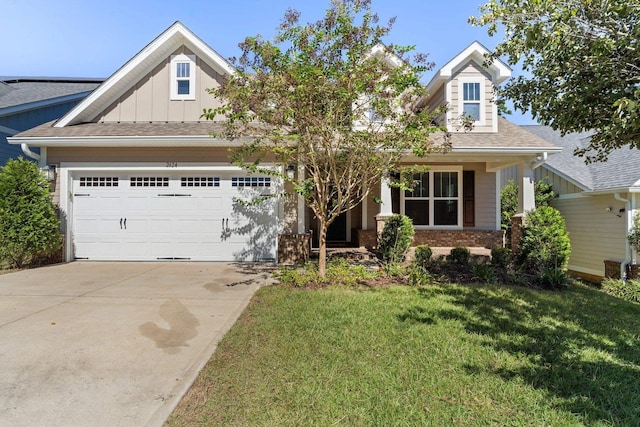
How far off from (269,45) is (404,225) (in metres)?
5.35

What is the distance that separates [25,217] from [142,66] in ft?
16.5

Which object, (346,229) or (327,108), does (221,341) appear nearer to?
(327,108)

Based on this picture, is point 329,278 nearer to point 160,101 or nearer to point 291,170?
point 291,170

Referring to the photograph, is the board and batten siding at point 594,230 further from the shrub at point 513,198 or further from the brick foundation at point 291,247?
the brick foundation at point 291,247

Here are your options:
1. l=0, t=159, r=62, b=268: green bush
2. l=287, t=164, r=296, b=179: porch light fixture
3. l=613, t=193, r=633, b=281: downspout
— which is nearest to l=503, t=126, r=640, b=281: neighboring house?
l=613, t=193, r=633, b=281: downspout

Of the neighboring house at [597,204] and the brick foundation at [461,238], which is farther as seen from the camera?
the brick foundation at [461,238]

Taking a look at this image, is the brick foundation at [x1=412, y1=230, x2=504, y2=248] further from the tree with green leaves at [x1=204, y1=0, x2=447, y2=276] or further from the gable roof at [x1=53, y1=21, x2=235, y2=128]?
the gable roof at [x1=53, y1=21, x2=235, y2=128]

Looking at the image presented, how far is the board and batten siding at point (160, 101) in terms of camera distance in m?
10.2

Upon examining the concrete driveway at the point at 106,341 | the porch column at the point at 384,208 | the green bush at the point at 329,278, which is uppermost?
the porch column at the point at 384,208

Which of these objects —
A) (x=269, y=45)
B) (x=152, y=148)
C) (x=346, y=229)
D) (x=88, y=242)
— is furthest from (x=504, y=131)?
(x=88, y=242)

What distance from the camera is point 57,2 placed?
8953 mm

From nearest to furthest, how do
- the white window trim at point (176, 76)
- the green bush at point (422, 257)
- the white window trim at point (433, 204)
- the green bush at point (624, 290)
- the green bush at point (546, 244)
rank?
the green bush at point (624, 290) < the green bush at point (546, 244) < the green bush at point (422, 257) < the white window trim at point (176, 76) < the white window trim at point (433, 204)

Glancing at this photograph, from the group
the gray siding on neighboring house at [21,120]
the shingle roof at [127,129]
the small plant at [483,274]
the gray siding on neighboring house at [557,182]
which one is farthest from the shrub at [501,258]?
the gray siding on neighboring house at [21,120]

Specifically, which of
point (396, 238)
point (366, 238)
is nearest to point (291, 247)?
point (396, 238)
